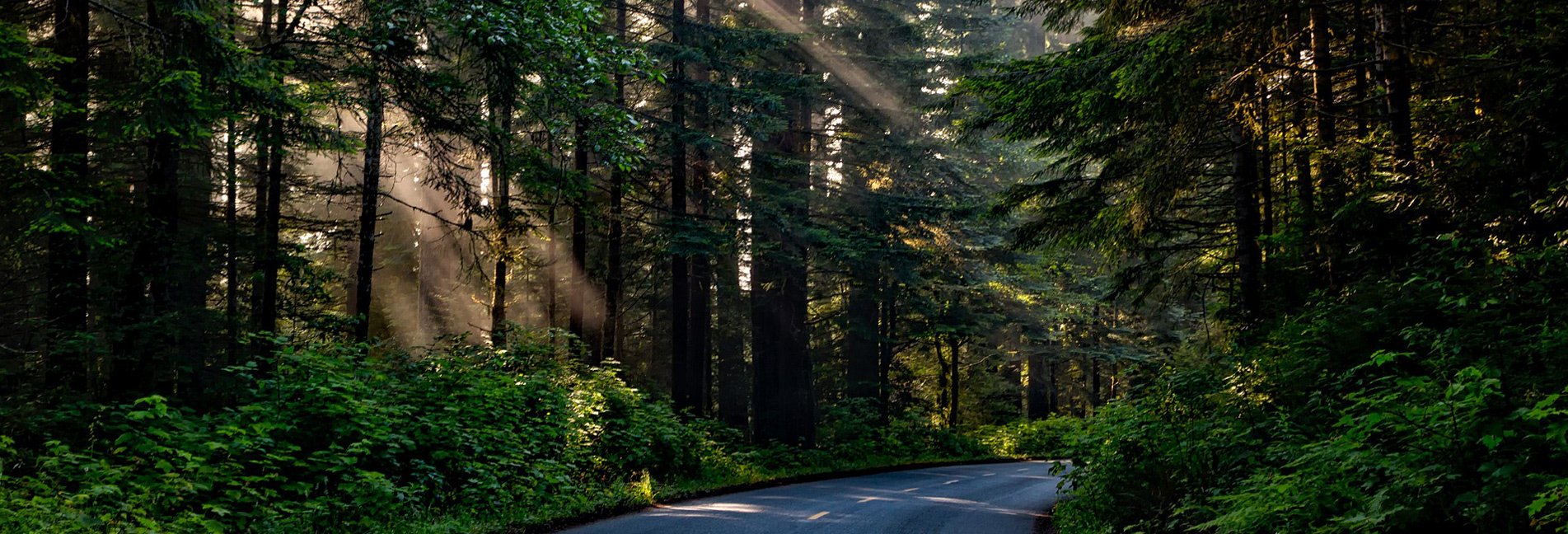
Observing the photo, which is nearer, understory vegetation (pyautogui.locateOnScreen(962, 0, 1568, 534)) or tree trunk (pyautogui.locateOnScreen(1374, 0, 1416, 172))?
understory vegetation (pyautogui.locateOnScreen(962, 0, 1568, 534))

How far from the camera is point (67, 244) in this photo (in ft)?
40.8

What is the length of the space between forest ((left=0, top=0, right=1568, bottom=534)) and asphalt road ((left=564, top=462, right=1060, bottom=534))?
2.97 feet

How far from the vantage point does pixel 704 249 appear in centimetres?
2059

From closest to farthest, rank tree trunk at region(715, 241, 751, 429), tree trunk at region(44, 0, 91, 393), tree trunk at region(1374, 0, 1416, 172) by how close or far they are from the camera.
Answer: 1. tree trunk at region(1374, 0, 1416, 172)
2. tree trunk at region(44, 0, 91, 393)
3. tree trunk at region(715, 241, 751, 429)

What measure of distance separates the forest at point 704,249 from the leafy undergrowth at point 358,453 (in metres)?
0.06

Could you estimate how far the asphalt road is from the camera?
10.9 metres

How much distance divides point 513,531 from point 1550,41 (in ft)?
35.6

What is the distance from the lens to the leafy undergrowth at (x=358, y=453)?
775 centimetres

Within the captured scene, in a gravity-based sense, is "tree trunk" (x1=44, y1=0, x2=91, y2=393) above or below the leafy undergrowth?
above

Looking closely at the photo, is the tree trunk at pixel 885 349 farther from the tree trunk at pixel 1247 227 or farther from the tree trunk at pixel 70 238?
the tree trunk at pixel 70 238

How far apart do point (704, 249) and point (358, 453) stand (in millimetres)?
11266

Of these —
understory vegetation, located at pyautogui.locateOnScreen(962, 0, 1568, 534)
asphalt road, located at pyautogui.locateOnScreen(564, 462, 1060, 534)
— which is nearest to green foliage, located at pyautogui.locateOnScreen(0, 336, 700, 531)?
asphalt road, located at pyautogui.locateOnScreen(564, 462, 1060, 534)

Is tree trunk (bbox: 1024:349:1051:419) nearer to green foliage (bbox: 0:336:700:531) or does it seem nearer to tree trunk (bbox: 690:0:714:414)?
tree trunk (bbox: 690:0:714:414)

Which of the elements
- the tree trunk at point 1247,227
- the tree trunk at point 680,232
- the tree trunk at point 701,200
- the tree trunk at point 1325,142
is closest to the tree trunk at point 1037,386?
the tree trunk at point 701,200
